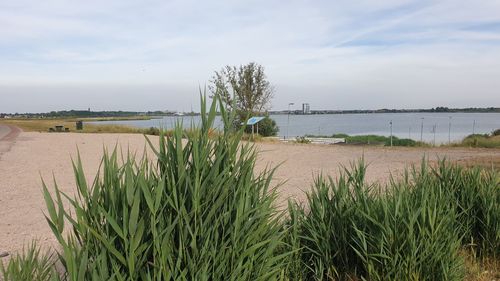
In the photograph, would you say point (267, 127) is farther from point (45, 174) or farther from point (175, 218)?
point (175, 218)

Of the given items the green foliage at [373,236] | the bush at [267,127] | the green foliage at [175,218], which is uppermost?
the green foliage at [175,218]

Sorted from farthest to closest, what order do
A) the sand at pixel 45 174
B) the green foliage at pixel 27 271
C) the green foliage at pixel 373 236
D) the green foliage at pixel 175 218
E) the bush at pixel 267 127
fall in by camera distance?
the bush at pixel 267 127, the sand at pixel 45 174, the green foliage at pixel 373 236, the green foliage at pixel 27 271, the green foliage at pixel 175 218

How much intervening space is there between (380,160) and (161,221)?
46.6ft

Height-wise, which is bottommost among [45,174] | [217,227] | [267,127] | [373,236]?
[267,127]

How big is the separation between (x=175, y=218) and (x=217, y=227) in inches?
8.7

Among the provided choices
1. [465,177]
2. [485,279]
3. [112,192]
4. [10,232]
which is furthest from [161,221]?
[10,232]

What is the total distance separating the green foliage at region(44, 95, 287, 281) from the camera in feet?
7.40

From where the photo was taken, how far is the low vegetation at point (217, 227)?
2.29 meters

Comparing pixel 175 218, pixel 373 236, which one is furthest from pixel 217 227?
pixel 373 236

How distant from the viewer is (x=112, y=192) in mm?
2316

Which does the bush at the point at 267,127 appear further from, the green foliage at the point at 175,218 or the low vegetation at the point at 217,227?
the green foliage at the point at 175,218

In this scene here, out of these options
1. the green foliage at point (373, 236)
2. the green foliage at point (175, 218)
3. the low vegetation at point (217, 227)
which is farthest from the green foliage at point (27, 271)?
the green foliage at point (373, 236)

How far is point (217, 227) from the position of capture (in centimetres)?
250

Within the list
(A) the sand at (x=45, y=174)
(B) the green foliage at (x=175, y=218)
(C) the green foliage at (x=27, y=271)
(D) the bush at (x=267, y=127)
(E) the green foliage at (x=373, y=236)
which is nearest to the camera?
(B) the green foliage at (x=175, y=218)
